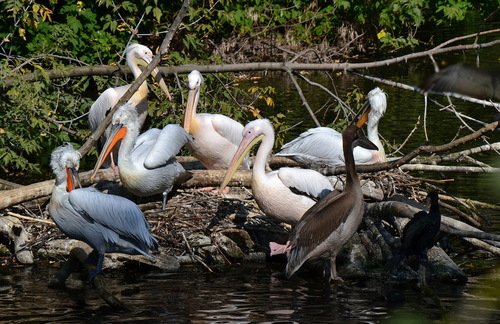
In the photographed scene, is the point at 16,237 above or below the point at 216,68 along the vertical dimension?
below

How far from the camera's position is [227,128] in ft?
26.2

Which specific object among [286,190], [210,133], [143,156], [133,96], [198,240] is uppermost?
[133,96]

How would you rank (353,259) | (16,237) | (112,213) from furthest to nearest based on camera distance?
(16,237) < (353,259) < (112,213)

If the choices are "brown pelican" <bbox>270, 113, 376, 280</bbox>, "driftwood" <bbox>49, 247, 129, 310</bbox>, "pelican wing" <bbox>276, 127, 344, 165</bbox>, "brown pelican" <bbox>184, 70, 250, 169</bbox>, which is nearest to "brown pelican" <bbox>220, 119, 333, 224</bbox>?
"brown pelican" <bbox>270, 113, 376, 280</bbox>

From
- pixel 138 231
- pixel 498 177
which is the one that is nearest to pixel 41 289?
pixel 138 231

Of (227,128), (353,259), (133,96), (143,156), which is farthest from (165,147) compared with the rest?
(353,259)

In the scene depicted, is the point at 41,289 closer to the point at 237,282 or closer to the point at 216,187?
the point at 237,282

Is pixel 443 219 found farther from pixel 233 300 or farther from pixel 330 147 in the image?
pixel 233 300

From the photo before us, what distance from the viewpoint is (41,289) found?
21.2 feet

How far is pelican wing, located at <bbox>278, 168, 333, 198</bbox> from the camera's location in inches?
271

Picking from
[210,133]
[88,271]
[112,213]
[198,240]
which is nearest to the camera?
[112,213]

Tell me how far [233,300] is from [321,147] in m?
1.97

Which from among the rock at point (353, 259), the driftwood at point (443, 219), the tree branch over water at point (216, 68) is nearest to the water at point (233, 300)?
the rock at point (353, 259)

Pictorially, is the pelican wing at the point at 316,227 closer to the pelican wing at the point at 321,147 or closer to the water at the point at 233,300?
the water at the point at 233,300
